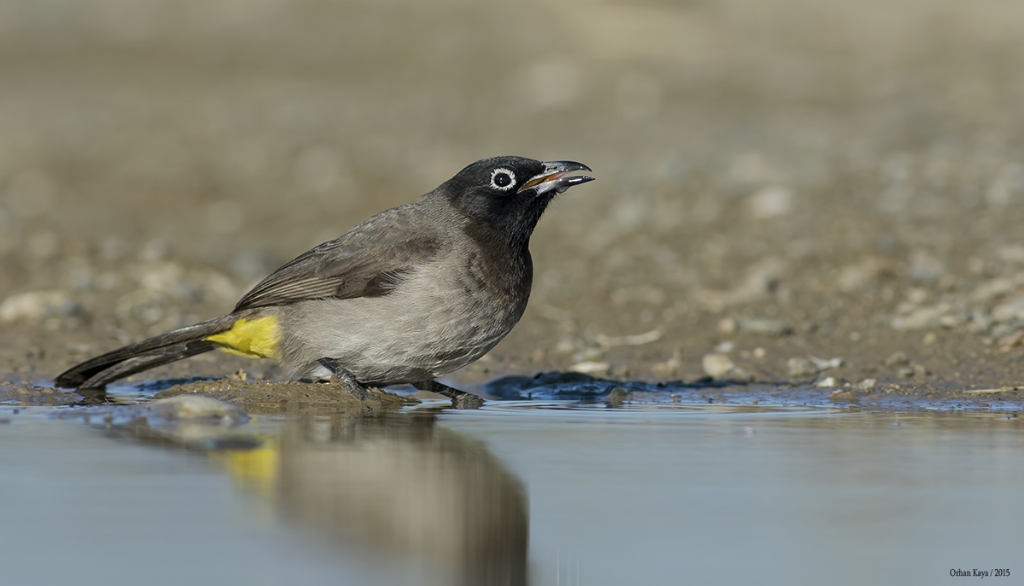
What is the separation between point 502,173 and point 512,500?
354 cm

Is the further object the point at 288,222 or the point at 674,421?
the point at 288,222

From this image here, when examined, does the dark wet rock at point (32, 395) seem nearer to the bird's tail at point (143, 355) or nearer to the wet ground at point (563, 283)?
the wet ground at point (563, 283)

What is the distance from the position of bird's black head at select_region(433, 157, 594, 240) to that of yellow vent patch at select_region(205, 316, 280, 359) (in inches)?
50.4

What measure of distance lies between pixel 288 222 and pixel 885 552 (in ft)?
39.9

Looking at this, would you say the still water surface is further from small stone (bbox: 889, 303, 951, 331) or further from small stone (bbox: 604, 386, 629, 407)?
small stone (bbox: 889, 303, 951, 331)

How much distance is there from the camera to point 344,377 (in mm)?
8047

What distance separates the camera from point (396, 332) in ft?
25.6

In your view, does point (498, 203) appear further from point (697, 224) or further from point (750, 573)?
point (697, 224)

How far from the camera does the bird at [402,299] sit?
7.82 m

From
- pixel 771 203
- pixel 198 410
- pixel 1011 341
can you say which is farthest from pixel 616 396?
pixel 771 203

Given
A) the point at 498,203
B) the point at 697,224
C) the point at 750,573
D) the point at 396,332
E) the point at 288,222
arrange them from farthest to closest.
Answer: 1. the point at 288,222
2. the point at 697,224
3. the point at 498,203
4. the point at 396,332
5. the point at 750,573

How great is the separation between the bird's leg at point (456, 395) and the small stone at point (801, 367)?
2.11 metres

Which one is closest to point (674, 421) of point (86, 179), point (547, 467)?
point (547, 467)

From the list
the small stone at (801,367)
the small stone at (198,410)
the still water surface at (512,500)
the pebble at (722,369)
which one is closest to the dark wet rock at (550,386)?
the pebble at (722,369)
